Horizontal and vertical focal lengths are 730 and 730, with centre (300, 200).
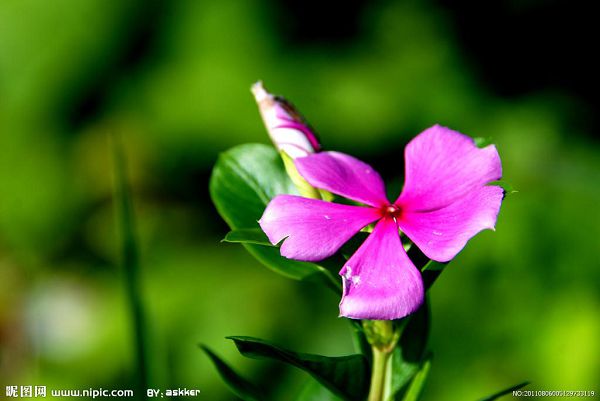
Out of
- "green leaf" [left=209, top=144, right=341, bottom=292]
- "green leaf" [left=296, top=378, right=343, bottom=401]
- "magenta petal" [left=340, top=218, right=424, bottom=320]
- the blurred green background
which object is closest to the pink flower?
"magenta petal" [left=340, top=218, right=424, bottom=320]

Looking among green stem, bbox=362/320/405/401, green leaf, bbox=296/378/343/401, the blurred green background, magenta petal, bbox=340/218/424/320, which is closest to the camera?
magenta petal, bbox=340/218/424/320

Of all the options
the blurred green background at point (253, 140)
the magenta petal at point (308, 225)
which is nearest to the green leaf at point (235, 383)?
the magenta petal at point (308, 225)

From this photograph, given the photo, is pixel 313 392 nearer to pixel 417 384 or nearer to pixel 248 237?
pixel 417 384

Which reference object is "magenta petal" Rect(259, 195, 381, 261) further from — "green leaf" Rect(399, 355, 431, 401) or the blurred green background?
the blurred green background

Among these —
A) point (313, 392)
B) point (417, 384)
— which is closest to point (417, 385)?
point (417, 384)

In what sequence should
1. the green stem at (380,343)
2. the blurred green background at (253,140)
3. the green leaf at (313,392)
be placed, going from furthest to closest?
1. the blurred green background at (253,140)
2. the green leaf at (313,392)
3. the green stem at (380,343)

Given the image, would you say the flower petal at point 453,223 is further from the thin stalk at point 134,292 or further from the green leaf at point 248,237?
the thin stalk at point 134,292

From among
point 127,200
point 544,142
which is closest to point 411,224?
point 127,200
